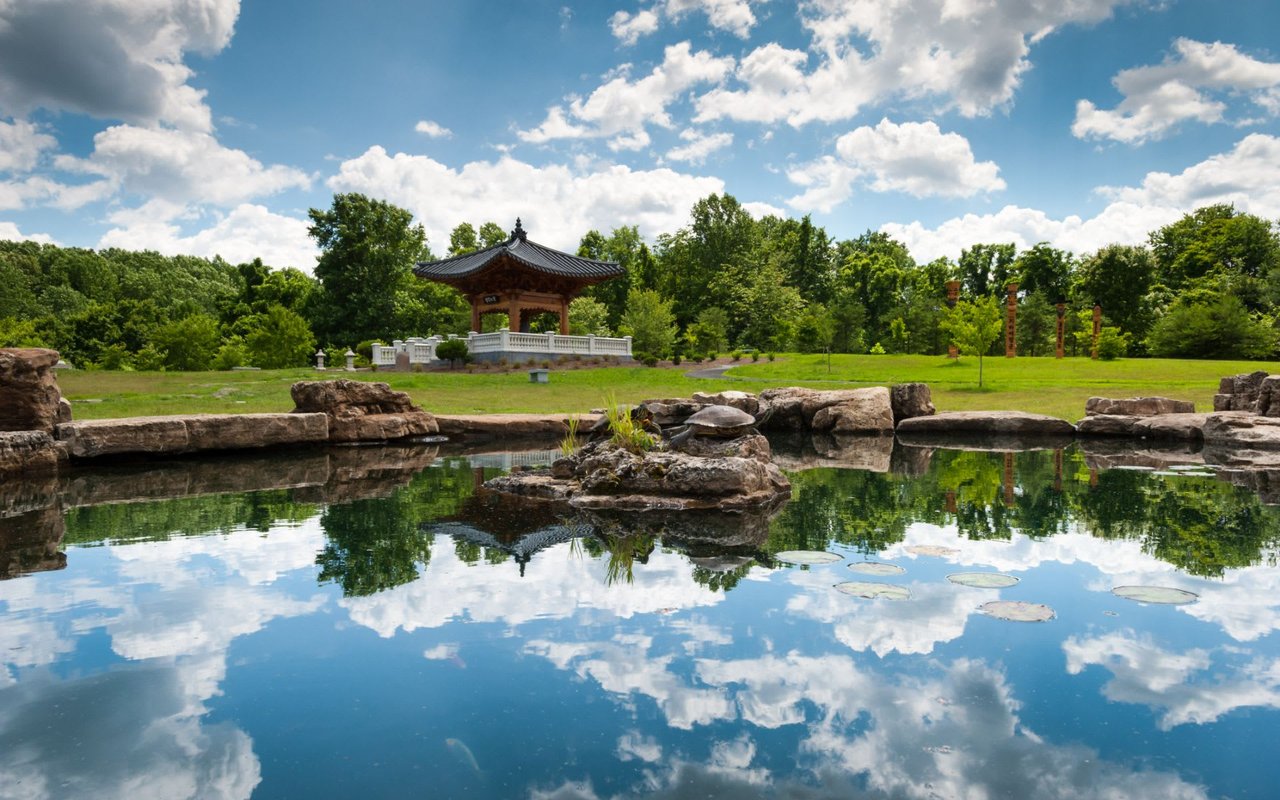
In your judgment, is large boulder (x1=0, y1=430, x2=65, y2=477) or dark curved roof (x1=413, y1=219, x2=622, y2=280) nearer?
large boulder (x1=0, y1=430, x2=65, y2=477)

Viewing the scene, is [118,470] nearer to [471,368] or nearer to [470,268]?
[471,368]

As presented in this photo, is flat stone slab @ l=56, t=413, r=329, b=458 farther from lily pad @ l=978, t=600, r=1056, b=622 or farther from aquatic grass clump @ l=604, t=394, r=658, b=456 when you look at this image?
lily pad @ l=978, t=600, r=1056, b=622

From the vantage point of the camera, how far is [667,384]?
879 inches

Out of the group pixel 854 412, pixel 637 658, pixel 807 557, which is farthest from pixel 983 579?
pixel 854 412

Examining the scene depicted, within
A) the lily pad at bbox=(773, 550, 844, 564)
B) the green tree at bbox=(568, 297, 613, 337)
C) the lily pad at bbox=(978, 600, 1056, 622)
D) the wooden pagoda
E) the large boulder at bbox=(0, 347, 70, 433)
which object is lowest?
the lily pad at bbox=(773, 550, 844, 564)

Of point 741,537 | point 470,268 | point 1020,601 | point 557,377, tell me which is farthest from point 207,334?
point 1020,601

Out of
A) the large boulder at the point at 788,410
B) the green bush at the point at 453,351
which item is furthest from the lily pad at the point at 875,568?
the green bush at the point at 453,351

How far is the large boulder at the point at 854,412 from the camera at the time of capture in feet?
48.9

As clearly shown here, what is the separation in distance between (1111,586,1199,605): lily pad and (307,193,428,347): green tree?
36.5m

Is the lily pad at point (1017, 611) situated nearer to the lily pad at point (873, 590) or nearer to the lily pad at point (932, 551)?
the lily pad at point (873, 590)

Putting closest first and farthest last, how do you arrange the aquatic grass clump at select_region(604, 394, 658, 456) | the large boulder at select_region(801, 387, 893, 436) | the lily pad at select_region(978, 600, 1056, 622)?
1. the lily pad at select_region(978, 600, 1056, 622)
2. the aquatic grass clump at select_region(604, 394, 658, 456)
3. the large boulder at select_region(801, 387, 893, 436)

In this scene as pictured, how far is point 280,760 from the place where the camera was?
2.62 metres

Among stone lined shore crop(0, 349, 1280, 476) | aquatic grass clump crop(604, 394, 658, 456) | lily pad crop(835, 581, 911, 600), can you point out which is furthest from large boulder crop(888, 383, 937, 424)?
lily pad crop(835, 581, 911, 600)

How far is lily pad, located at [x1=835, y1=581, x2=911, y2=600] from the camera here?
172 inches
